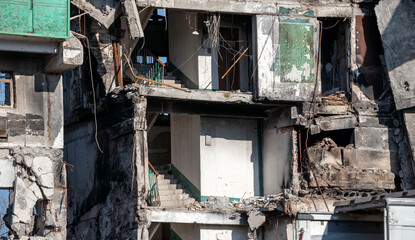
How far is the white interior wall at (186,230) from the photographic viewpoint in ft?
115

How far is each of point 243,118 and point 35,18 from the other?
9.35 meters

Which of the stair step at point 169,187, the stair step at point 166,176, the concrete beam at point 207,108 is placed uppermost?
the concrete beam at point 207,108

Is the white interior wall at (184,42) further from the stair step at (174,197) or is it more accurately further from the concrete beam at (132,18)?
the stair step at (174,197)

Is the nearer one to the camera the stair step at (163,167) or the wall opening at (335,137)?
the wall opening at (335,137)

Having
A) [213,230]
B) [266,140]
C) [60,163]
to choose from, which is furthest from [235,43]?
[60,163]

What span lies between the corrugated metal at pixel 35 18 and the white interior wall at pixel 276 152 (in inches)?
340

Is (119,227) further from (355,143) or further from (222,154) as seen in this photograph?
(355,143)

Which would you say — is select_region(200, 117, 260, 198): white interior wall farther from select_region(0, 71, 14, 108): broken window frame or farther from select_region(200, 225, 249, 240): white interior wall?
select_region(0, 71, 14, 108): broken window frame

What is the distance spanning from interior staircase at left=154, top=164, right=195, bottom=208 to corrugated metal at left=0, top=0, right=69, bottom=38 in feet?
25.4

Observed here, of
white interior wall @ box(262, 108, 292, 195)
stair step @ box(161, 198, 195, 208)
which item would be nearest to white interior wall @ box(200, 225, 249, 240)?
stair step @ box(161, 198, 195, 208)

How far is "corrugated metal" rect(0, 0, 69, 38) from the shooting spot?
2941cm

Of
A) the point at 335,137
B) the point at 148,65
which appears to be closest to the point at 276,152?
the point at 335,137

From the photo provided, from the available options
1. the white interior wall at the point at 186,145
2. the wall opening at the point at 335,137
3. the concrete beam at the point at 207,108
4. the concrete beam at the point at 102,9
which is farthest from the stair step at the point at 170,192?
the concrete beam at the point at 102,9

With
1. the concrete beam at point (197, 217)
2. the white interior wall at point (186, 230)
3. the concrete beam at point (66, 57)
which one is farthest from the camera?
the white interior wall at point (186, 230)
